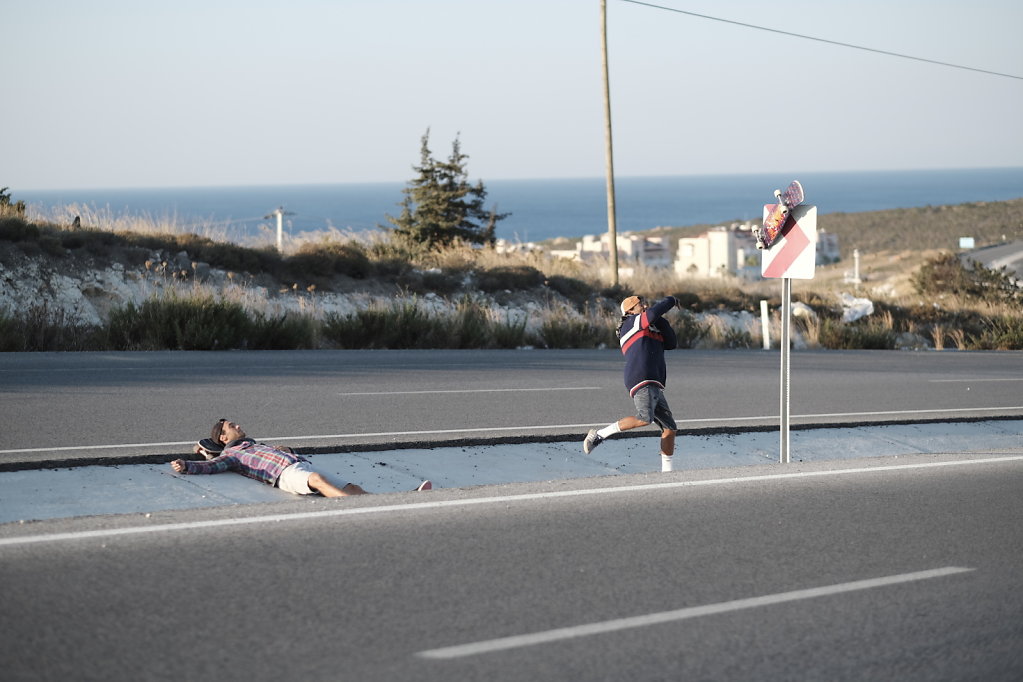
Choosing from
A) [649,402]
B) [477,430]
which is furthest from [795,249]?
[477,430]

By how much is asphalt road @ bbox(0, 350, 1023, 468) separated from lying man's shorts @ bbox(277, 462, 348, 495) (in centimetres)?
138

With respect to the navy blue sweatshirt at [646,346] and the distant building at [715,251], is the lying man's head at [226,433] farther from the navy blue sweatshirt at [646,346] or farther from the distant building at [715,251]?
the distant building at [715,251]

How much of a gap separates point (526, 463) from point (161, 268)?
650 inches

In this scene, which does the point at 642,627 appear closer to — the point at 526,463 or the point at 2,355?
the point at 526,463

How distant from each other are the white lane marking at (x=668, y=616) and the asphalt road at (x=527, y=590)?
0.02 metres

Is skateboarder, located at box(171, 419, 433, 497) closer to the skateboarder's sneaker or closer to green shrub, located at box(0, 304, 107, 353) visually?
the skateboarder's sneaker

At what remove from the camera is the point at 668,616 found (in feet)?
17.6

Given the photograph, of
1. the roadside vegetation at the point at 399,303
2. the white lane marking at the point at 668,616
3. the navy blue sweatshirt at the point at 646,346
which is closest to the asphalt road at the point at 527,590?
the white lane marking at the point at 668,616

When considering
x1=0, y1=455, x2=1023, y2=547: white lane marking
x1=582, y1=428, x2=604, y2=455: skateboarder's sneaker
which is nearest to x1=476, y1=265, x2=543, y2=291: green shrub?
x1=582, y1=428, x2=604, y2=455: skateboarder's sneaker

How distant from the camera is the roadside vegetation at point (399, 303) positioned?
18062 millimetres

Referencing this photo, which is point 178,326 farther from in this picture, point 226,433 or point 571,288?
point 571,288

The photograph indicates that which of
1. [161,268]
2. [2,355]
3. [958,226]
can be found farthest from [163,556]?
[958,226]

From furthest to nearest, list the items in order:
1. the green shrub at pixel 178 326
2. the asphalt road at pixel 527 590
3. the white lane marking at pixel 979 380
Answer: the white lane marking at pixel 979 380
the green shrub at pixel 178 326
the asphalt road at pixel 527 590

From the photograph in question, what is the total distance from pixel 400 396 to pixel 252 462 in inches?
184
